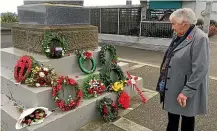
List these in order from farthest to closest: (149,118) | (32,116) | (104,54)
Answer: (104,54), (149,118), (32,116)

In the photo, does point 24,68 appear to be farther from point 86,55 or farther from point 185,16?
point 185,16

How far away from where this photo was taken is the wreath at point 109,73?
360 cm

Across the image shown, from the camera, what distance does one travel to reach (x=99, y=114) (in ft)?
10.7

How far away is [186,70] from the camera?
2129mm

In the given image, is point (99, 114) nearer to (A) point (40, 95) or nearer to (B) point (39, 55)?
(A) point (40, 95)

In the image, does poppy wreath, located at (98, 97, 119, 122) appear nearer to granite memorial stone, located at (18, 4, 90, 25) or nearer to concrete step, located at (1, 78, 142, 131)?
concrete step, located at (1, 78, 142, 131)

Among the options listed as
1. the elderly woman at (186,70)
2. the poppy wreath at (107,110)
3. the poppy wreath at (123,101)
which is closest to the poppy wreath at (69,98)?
the poppy wreath at (107,110)

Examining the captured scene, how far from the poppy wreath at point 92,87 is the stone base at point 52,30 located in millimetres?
624

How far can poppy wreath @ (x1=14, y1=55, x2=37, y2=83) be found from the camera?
2.93m

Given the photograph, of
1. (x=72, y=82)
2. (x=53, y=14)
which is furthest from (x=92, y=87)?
(x=53, y=14)

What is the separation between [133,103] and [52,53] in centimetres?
168

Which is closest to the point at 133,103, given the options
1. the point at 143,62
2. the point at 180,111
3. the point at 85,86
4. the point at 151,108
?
the point at 151,108

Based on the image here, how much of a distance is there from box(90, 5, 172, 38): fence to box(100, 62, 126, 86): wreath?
5.48 metres

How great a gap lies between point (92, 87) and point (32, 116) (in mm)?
1031
